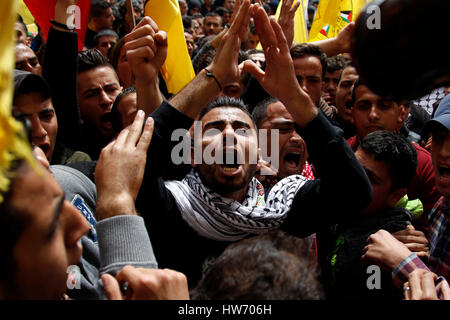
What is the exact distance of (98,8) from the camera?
559cm

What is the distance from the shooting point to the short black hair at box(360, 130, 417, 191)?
2.39 metres

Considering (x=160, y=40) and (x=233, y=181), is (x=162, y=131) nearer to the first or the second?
(x=233, y=181)

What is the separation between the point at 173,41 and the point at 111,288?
235 centimetres

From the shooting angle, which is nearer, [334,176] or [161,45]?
[334,176]

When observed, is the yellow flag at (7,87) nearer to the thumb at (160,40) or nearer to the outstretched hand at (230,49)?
the outstretched hand at (230,49)

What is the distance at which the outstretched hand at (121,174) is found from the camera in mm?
1396

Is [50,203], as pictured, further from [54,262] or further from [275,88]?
[275,88]

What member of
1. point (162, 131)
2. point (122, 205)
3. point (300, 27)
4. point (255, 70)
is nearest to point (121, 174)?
point (122, 205)

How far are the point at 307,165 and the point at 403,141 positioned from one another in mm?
588

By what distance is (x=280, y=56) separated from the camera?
6.51ft

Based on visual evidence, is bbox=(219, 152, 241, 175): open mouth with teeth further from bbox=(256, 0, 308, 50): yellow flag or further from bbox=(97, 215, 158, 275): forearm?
bbox=(256, 0, 308, 50): yellow flag

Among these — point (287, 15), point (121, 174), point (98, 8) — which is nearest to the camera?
point (121, 174)

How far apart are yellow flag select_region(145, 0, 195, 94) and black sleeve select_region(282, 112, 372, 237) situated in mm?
1490

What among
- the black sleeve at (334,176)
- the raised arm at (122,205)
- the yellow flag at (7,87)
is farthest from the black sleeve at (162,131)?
the yellow flag at (7,87)
